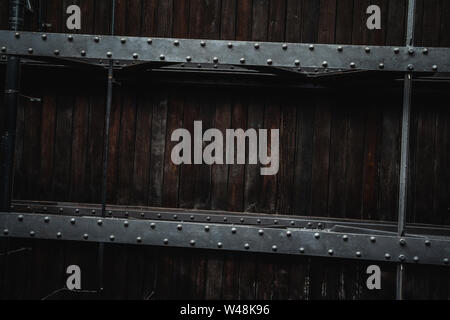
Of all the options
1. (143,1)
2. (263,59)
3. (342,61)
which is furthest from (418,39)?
(143,1)

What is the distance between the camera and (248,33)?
3787mm

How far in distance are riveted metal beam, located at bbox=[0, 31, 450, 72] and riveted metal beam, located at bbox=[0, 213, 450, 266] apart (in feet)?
3.81

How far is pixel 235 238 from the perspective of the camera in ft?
8.95

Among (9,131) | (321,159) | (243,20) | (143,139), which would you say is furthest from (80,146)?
(321,159)

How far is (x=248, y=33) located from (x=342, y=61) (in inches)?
57.0

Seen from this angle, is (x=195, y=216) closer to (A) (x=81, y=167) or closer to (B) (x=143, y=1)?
(A) (x=81, y=167)

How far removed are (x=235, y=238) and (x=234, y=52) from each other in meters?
1.31

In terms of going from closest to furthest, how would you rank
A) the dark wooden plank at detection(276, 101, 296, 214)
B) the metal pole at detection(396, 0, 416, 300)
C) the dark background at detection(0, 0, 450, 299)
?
the metal pole at detection(396, 0, 416, 300), the dark background at detection(0, 0, 450, 299), the dark wooden plank at detection(276, 101, 296, 214)

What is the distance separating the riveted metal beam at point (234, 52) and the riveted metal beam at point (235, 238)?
45.7 inches

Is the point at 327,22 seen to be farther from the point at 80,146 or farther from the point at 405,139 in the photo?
the point at 80,146

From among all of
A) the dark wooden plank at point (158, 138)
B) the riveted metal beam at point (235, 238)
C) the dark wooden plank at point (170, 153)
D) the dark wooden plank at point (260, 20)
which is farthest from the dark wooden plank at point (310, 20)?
the riveted metal beam at point (235, 238)

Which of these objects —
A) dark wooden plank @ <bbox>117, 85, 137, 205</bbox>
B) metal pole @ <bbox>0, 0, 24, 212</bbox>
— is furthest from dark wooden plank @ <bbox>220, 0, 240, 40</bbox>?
metal pole @ <bbox>0, 0, 24, 212</bbox>

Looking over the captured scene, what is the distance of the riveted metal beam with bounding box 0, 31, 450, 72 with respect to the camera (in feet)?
8.36

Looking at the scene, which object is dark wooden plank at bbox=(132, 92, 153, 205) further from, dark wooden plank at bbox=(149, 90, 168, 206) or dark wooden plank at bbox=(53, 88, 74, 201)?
dark wooden plank at bbox=(53, 88, 74, 201)
